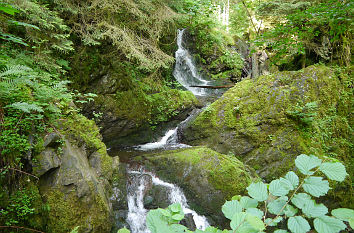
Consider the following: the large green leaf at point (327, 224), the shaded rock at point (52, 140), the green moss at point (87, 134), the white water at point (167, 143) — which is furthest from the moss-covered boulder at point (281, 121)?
the large green leaf at point (327, 224)

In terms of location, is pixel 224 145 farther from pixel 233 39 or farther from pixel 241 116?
pixel 233 39

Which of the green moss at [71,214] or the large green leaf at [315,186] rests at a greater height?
the large green leaf at [315,186]

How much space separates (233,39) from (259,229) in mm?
18857

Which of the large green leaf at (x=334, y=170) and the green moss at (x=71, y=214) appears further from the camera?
the green moss at (x=71, y=214)

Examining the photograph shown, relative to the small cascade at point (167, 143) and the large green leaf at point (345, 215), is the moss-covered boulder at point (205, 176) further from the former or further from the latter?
the large green leaf at point (345, 215)

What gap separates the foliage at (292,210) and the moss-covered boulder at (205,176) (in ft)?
13.5

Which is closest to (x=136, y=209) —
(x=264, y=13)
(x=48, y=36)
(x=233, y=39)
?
(x=48, y=36)

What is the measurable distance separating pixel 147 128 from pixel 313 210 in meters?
7.27

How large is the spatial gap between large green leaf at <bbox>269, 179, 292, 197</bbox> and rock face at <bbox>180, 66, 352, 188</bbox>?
522cm

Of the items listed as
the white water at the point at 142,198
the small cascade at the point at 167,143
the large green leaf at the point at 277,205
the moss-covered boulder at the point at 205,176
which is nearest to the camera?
the large green leaf at the point at 277,205

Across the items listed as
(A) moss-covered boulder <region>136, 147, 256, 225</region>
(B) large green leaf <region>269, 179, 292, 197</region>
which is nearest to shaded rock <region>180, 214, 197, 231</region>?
(A) moss-covered boulder <region>136, 147, 256, 225</region>

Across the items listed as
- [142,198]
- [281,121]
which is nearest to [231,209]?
[142,198]

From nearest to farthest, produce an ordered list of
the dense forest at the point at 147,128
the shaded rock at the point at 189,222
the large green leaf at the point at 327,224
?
1. the large green leaf at the point at 327,224
2. the dense forest at the point at 147,128
3. the shaded rock at the point at 189,222

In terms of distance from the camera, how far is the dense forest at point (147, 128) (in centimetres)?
272
